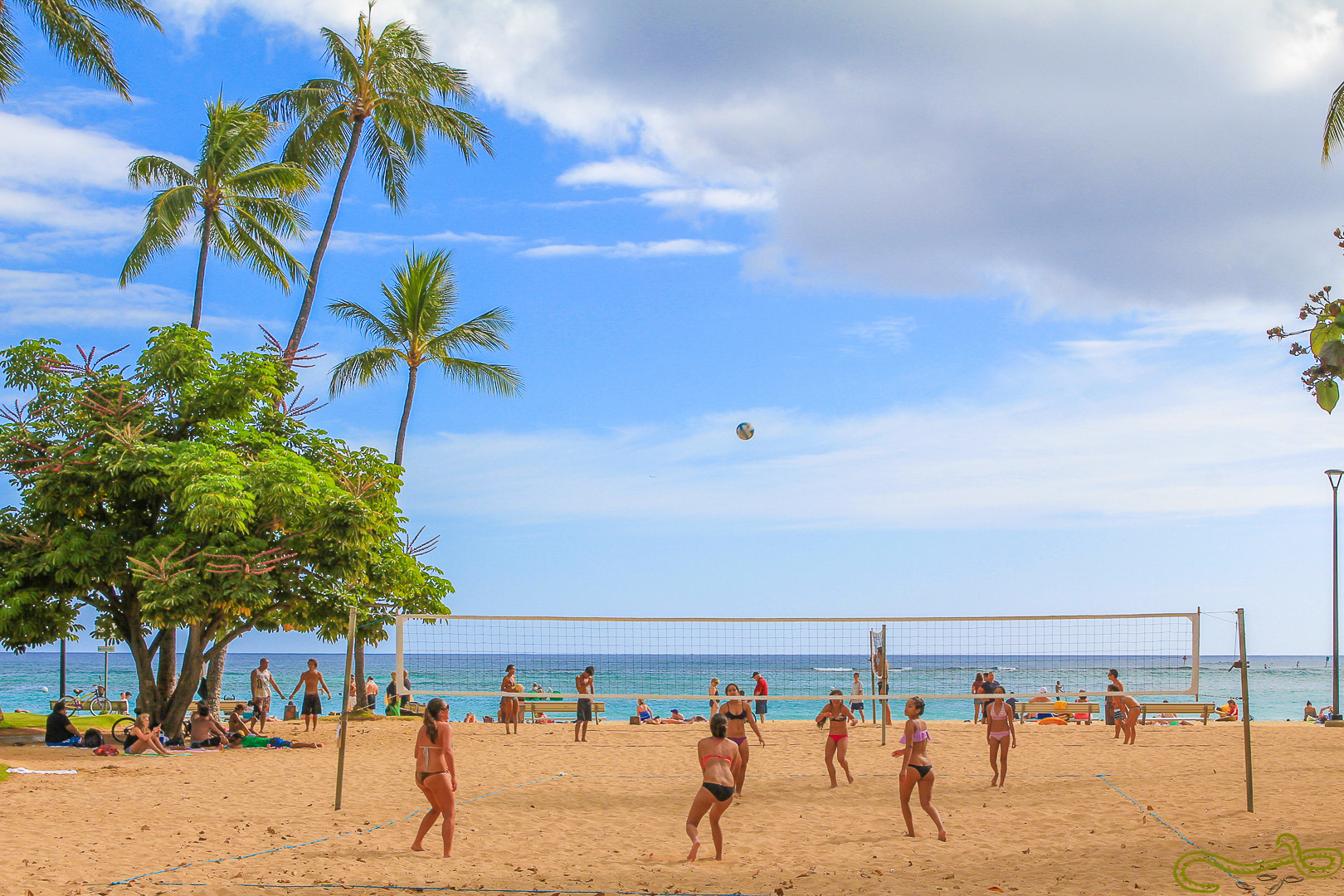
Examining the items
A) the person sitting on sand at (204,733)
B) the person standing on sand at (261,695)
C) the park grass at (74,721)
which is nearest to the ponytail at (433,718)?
the person sitting on sand at (204,733)

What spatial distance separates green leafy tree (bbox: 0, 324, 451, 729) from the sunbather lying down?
1.18 metres

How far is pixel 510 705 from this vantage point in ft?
64.9

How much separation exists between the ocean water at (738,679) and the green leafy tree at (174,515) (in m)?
17.1

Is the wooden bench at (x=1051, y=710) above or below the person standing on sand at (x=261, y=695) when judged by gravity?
below

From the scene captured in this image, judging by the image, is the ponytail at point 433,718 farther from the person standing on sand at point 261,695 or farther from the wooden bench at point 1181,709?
the wooden bench at point 1181,709

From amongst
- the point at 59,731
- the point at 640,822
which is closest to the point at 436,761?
the point at 640,822

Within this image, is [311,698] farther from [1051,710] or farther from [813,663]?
[813,663]

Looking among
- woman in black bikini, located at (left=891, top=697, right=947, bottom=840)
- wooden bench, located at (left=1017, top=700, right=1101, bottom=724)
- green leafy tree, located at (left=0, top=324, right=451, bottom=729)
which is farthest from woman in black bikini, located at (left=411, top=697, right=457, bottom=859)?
wooden bench, located at (left=1017, top=700, right=1101, bottom=724)

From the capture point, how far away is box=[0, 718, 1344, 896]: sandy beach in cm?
742

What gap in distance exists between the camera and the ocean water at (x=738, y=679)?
4425 cm

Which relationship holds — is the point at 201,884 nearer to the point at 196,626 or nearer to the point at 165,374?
the point at 196,626

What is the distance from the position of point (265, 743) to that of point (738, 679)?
4965 cm

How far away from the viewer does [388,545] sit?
18.1 meters

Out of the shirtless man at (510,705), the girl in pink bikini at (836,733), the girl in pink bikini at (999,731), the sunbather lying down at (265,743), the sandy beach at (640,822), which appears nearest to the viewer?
the sandy beach at (640,822)
